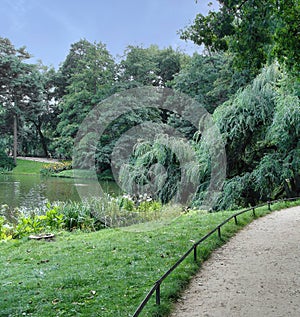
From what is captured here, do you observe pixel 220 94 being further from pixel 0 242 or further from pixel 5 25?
pixel 5 25

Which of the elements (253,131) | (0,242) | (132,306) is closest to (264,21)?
(253,131)

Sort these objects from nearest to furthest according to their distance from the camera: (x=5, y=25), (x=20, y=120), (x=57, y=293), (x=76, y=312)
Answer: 1. (x=76, y=312)
2. (x=57, y=293)
3. (x=5, y=25)
4. (x=20, y=120)

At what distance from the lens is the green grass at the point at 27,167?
107ft

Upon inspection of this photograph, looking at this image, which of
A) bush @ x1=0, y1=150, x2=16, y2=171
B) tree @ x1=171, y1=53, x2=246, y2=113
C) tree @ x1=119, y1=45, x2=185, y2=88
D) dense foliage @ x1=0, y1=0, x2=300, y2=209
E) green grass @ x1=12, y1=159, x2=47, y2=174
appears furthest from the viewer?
bush @ x1=0, y1=150, x2=16, y2=171

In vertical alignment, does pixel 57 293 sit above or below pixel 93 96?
below

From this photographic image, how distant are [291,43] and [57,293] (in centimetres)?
562

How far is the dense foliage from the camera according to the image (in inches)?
277

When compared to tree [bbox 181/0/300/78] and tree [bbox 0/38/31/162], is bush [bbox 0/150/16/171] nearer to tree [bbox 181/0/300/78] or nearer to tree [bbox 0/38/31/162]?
tree [bbox 0/38/31/162]

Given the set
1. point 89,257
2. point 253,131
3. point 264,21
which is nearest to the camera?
point 89,257

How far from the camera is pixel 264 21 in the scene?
6855 millimetres

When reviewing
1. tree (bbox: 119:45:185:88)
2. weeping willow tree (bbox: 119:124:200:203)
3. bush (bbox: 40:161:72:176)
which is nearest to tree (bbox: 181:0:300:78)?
weeping willow tree (bbox: 119:124:200:203)

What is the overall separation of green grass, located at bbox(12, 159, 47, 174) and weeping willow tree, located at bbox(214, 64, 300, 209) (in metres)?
24.7

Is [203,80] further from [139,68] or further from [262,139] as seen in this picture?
[262,139]

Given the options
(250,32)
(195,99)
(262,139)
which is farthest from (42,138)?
(250,32)
